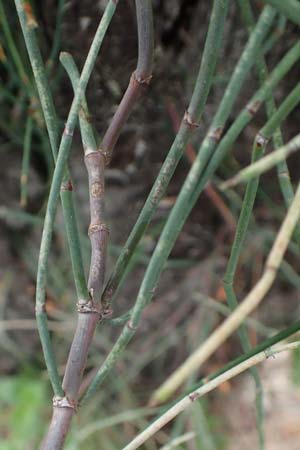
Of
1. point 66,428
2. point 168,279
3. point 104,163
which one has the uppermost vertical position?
point 168,279

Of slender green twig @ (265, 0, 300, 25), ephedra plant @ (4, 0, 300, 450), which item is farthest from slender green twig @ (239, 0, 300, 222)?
slender green twig @ (265, 0, 300, 25)

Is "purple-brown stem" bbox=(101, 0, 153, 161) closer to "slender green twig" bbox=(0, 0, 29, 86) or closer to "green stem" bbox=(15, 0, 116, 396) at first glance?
"green stem" bbox=(15, 0, 116, 396)

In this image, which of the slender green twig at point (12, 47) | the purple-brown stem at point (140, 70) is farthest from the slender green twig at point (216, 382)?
the slender green twig at point (12, 47)

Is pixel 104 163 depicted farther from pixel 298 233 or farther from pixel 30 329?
pixel 30 329

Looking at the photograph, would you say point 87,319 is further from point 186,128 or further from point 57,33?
point 57,33

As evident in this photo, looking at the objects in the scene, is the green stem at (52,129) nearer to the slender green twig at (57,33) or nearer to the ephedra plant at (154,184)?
the ephedra plant at (154,184)

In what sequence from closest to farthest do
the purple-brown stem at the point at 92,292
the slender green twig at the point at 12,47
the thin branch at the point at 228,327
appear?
the thin branch at the point at 228,327 < the purple-brown stem at the point at 92,292 < the slender green twig at the point at 12,47

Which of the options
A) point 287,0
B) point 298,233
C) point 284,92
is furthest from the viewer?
point 284,92

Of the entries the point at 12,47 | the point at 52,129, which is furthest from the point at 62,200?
the point at 12,47

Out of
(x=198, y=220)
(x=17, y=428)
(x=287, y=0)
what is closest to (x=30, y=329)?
(x=17, y=428)
